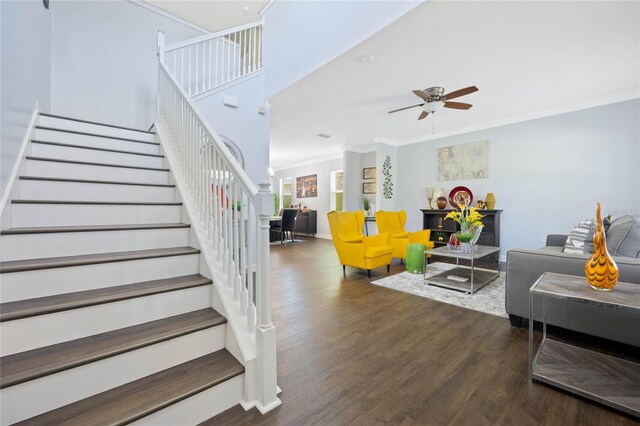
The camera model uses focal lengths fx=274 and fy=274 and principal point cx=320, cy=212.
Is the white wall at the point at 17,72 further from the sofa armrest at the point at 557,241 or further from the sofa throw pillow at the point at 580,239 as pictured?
the sofa armrest at the point at 557,241

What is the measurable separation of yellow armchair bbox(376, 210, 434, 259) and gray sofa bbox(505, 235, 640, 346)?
2.28m

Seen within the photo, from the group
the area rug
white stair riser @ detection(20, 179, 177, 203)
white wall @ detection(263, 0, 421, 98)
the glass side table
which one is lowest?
the area rug

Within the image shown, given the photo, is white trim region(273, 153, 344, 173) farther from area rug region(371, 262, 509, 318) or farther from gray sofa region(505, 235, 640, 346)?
A: gray sofa region(505, 235, 640, 346)

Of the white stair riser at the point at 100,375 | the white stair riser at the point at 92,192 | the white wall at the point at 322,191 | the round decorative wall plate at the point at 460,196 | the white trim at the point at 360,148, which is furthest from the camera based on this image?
the white wall at the point at 322,191

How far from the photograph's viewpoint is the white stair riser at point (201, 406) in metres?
1.19

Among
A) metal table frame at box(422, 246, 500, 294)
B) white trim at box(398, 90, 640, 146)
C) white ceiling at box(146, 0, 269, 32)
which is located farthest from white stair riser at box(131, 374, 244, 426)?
white trim at box(398, 90, 640, 146)

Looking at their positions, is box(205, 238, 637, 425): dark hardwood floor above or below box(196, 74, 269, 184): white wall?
below

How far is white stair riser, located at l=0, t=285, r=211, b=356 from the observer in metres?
1.20

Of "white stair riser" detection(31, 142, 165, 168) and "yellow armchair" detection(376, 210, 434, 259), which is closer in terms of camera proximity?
"white stair riser" detection(31, 142, 165, 168)

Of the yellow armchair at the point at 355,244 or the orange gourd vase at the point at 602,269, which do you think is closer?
the orange gourd vase at the point at 602,269

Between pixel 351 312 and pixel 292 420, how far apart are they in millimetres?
1435

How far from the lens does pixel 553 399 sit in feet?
4.89

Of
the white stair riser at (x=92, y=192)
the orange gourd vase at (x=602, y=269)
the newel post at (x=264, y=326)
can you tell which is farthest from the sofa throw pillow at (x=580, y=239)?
the white stair riser at (x=92, y=192)

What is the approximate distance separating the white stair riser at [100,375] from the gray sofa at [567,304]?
2358 mm
